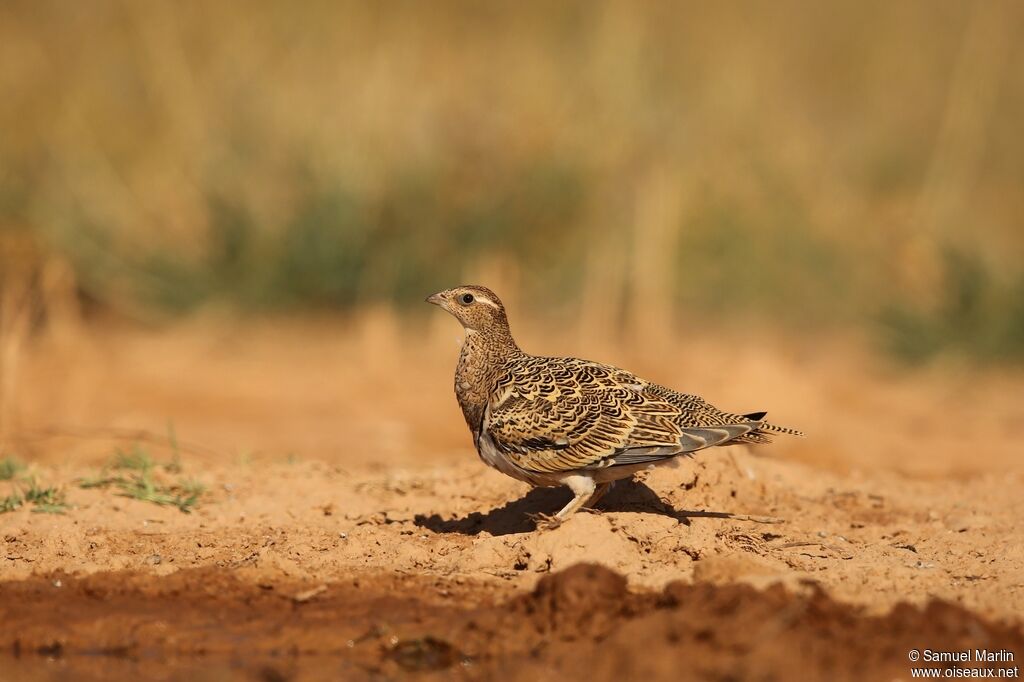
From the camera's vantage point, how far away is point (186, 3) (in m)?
16.8

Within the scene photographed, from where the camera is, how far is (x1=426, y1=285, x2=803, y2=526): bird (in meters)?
5.77

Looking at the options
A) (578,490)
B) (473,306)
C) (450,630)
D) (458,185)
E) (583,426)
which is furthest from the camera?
(458,185)

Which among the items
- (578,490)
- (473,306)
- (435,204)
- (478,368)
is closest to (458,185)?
(435,204)

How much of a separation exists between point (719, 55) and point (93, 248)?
8.03 meters

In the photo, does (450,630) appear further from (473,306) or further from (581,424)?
(473,306)

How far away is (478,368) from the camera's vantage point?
6414 millimetres

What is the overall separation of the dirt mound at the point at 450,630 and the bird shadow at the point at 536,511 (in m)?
0.94

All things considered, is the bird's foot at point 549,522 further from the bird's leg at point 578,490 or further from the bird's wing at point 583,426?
the bird's wing at point 583,426

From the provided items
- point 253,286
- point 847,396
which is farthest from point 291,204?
point 847,396

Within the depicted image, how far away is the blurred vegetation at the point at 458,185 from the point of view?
43.7ft

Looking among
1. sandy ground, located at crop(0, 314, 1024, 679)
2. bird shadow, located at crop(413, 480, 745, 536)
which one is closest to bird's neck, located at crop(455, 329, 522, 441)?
bird shadow, located at crop(413, 480, 745, 536)

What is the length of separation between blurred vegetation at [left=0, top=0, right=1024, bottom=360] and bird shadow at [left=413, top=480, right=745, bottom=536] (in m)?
6.63

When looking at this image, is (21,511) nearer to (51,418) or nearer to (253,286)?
(51,418)

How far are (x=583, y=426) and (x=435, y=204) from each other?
26.4ft
